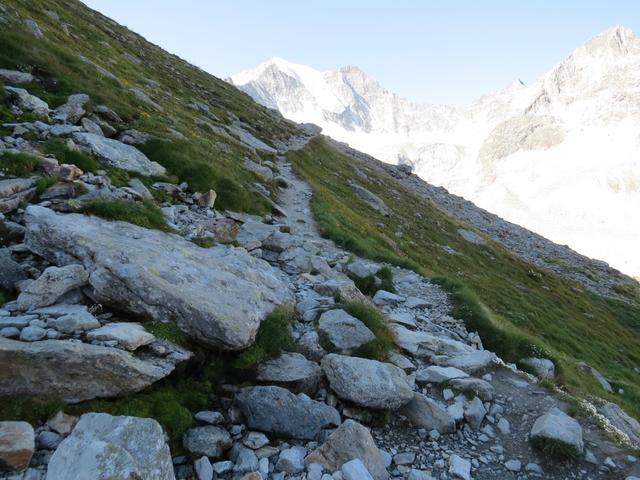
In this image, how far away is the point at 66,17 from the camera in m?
43.2

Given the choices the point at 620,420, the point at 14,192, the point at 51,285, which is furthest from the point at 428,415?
the point at 14,192

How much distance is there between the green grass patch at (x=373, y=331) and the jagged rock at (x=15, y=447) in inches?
281

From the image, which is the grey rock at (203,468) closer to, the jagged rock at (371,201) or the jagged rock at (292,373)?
the jagged rock at (292,373)

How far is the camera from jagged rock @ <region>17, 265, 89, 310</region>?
25.4 ft

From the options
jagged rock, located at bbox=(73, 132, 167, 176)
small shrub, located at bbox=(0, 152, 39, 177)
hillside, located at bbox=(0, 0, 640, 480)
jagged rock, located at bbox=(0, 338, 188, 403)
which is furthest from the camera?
jagged rock, located at bbox=(73, 132, 167, 176)

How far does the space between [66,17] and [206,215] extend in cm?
3962

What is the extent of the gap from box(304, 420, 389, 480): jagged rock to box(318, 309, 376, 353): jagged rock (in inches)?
124

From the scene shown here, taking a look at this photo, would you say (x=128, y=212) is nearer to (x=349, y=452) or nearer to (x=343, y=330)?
(x=343, y=330)

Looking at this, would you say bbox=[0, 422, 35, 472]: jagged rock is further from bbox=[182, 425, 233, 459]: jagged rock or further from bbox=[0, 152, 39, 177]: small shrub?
bbox=[0, 152, 39, 177]: small shrub

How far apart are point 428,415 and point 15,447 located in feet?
24.5

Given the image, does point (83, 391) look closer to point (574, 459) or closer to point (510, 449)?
point (510, 449)

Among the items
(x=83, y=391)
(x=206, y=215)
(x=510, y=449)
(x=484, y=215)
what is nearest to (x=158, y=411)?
(x=83, y=391)

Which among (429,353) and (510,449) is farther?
(429,353)

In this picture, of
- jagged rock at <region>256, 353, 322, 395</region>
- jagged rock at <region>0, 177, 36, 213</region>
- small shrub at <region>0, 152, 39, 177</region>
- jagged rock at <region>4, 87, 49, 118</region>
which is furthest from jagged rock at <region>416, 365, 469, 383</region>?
jagged rock at <region>4, 87, 49, 118</region>
